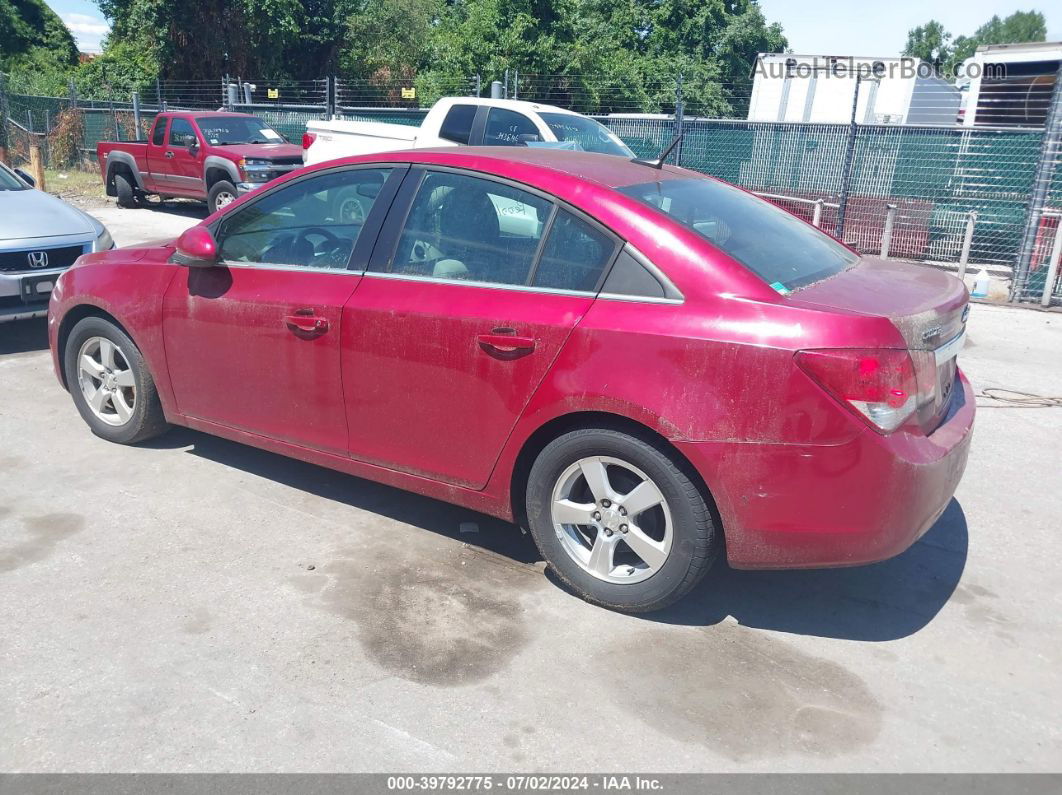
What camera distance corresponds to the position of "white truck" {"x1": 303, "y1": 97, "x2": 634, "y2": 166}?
10.4m

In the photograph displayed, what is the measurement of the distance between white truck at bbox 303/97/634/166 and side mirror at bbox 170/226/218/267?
233 inches

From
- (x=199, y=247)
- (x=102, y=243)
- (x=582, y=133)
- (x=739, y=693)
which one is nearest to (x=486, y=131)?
(x=582, y=133)

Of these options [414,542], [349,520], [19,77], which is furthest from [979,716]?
[19,77]

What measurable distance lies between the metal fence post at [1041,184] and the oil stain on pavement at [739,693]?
854 centimetres

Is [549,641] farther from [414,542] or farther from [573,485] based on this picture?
[414,542]

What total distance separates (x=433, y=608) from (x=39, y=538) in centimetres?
191

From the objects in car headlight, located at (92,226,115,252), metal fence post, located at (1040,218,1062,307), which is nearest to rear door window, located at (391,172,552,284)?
car headlight, located at (92,226,115,252)

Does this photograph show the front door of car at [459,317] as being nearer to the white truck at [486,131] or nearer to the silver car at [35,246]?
the silver car at [35,246]

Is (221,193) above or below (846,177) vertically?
below

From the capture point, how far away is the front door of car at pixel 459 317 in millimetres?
3475

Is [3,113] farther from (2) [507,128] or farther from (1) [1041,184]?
(1) [1041,184]

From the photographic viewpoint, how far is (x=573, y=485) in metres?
3.52

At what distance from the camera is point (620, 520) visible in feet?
11.2

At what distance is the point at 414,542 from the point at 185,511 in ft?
3.86
